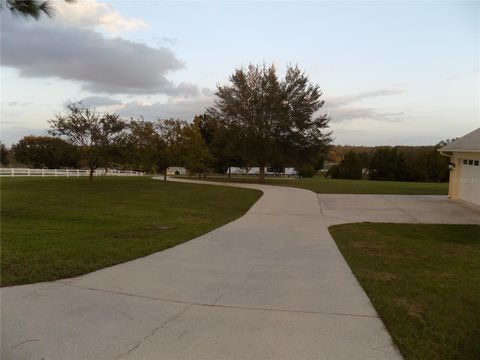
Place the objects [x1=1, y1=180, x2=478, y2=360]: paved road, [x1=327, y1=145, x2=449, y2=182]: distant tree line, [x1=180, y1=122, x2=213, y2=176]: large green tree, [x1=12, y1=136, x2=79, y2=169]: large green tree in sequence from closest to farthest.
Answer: [x1=1, y1=180, x2=478, y2=360]: paved road → [x1=180, y1=122, x2=213, y2=176]: large green tree → [x1=327, y1=145, x2=449, y2=182]: distant tree line → [x1=12, y1=136, x2=79, y2=169]: large green tree

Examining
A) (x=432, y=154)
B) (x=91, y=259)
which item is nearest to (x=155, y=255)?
(x=91, y=259)

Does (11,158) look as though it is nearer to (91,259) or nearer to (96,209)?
(96,209)

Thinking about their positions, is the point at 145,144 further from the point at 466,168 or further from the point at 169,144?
the point at 466,168

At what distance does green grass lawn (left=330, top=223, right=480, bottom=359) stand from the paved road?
1.00 ft

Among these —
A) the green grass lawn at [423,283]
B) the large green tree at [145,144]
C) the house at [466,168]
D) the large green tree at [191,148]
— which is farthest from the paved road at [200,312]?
the large green tree at [191,148]

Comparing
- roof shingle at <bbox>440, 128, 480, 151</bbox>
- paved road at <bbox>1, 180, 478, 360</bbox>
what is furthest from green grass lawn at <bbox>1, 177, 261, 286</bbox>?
roof shingle at <bbox>440, 128, 480, 151</bbox>

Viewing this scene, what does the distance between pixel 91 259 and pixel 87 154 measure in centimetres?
1754

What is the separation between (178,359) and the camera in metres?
3.47

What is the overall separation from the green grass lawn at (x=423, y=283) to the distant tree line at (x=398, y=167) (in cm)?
4145

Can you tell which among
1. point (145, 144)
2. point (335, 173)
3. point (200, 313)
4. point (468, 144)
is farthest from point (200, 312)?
point (335, 173)

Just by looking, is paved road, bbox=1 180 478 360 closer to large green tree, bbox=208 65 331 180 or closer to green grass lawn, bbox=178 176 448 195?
green grass lawn, bbox=178 176 448 195

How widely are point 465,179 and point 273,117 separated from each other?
1499 centimetres

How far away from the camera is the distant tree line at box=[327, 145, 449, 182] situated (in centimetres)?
4872

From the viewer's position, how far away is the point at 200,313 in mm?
4559
